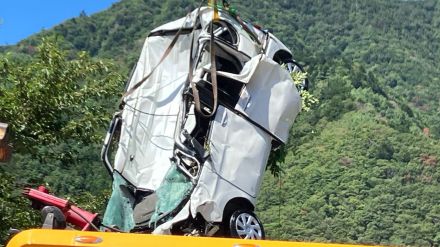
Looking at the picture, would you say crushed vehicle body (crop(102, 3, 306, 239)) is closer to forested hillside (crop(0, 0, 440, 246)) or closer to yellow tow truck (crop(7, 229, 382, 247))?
forested hillside (crop(0, 0, 440, 246))

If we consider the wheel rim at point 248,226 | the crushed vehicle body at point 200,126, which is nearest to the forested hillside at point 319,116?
the crushed vehicle body at point 200,126

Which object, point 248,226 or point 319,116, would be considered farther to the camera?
point 319,116

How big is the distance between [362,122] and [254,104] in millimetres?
48651

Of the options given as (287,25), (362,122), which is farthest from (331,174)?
Result: (287,25)

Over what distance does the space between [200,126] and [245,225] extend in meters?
0.82

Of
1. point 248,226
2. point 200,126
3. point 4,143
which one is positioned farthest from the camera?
point 200,126

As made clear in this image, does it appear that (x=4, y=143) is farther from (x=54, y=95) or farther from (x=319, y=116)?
(x=319, y=116)

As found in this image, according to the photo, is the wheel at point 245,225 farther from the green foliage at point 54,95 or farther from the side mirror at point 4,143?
the green foliage at point 54,95

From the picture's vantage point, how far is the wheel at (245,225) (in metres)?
5.36

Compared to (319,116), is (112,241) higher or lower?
lower

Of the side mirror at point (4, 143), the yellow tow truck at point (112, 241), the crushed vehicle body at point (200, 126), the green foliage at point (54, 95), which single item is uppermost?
the green foliage at point (54, 95)

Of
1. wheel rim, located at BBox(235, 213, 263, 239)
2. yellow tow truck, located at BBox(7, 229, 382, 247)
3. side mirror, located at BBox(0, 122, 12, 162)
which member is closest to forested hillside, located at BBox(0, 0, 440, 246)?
wheel rim, located at BBox(235, 213, 263, 239)

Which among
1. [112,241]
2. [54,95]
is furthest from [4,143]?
[54,95]

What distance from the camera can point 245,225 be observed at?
Answer: 17.8ft
